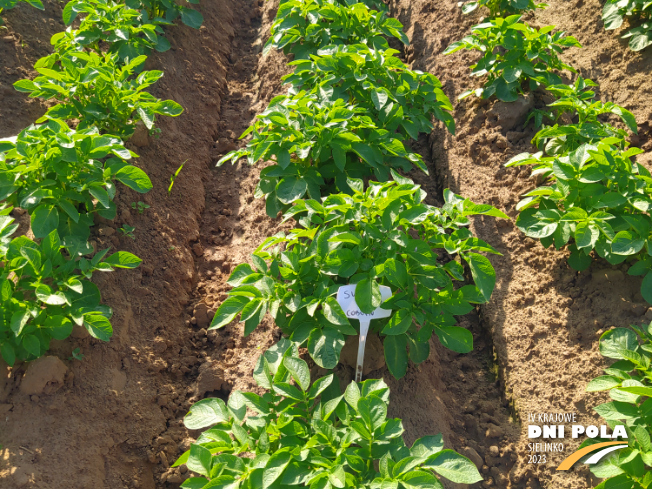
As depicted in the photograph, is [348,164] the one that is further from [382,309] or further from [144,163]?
[144,163]

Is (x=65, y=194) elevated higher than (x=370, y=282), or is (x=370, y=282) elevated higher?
(x=65, y=194)

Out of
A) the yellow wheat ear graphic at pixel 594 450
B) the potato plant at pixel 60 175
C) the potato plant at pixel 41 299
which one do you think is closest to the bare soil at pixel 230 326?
the yellow wheat ear graphic at pixel 594 450

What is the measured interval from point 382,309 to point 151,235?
1.42 meters

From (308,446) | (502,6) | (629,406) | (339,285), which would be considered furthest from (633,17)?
(308,446)

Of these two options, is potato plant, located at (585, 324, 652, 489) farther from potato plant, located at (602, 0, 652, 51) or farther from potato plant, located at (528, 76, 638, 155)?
potato plant, located at (602, 0, 652, 51)

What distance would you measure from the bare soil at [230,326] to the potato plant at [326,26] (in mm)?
416

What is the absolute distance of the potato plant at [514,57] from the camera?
2809mm

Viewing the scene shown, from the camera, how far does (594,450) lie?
1.85 metres

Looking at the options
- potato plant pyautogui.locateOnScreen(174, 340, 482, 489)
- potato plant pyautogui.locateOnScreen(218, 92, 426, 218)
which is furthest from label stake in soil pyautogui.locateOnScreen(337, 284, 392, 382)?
potato plant pyautogui.locateOnScreen(218, 92, 426, 218)

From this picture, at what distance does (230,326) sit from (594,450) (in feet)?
5.42

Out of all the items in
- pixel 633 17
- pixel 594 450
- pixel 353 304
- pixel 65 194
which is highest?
pixel 633 17

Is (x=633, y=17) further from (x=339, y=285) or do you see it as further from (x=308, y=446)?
(x=308, y=446)

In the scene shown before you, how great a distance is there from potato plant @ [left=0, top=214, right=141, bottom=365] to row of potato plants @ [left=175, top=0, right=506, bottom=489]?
0.59 meters

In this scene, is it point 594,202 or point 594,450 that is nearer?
point 594,450
